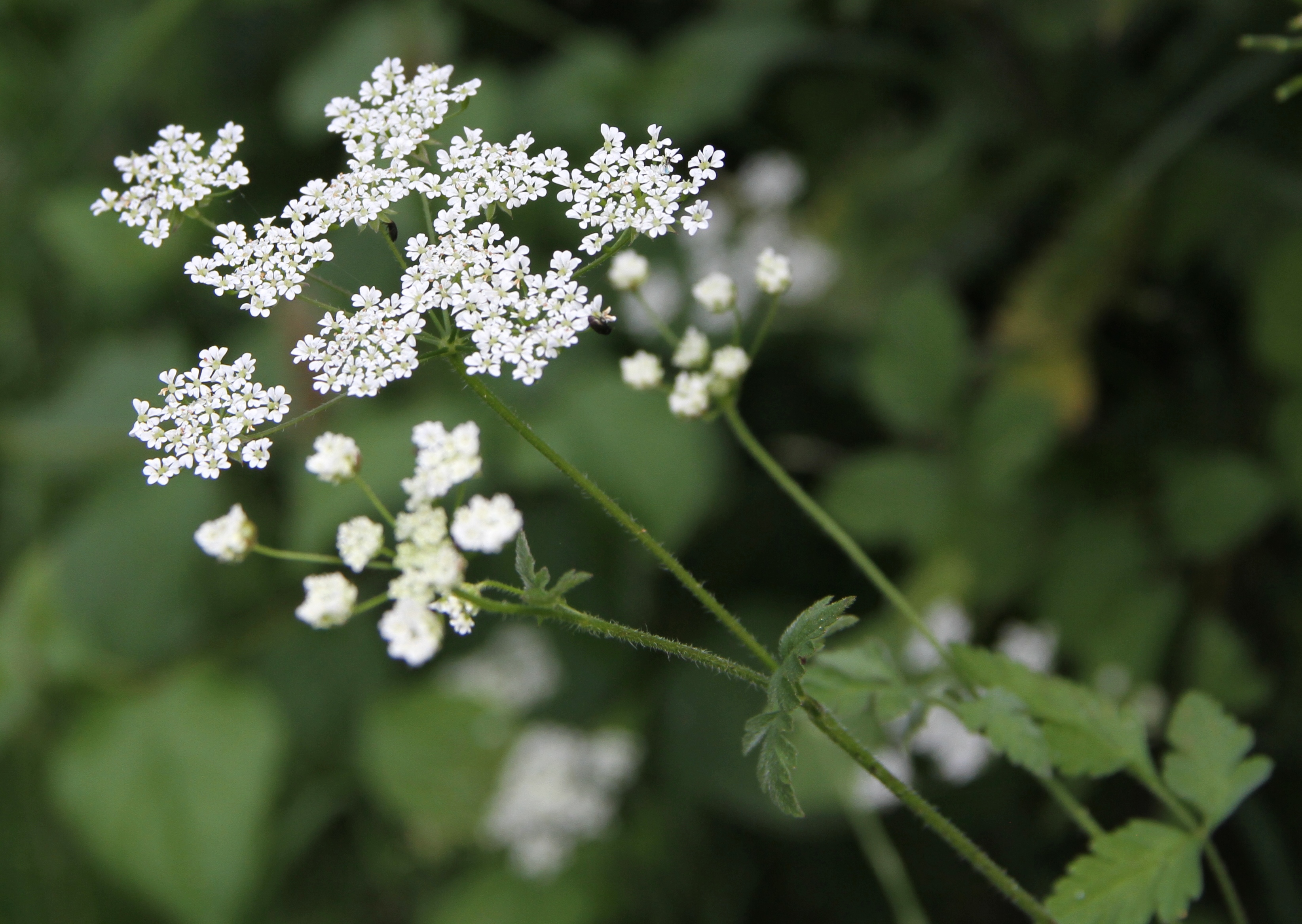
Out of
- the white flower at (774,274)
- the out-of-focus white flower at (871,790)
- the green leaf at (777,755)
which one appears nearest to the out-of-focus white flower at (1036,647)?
the out-of-focus white flower at (871,790)

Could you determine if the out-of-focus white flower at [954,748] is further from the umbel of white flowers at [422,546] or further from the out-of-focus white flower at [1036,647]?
the umbel of white flowers at [422,546]

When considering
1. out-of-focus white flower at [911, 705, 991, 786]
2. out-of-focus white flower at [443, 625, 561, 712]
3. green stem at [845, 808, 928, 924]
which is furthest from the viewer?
out-of-focus white flower at [443, 625, 561, 712]

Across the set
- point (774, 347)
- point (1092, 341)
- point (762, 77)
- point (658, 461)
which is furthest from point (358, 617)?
point (1092, 341)

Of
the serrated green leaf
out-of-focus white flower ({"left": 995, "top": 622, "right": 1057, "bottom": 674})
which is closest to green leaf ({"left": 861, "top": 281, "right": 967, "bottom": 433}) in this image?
out-of-focus white flower ({"left": 995, "top": 622, "right": 1057, "bottom": 674})

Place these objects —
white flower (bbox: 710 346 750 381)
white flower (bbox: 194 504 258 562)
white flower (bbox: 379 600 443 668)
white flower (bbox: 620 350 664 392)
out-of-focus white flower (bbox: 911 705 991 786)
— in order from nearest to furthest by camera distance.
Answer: white flower (bbox: 379 600 443 668), white flower (bbox: 194 504 258 562), white flower (bbox: 710 346 750 381), white flower (bbox: 620 350 664 392), out-of-focus white flower (bbox: 911 705 991 786)

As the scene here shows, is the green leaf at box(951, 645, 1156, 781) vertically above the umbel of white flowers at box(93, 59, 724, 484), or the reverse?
the umbel of white flowers at box(93, 59, 724, 484)

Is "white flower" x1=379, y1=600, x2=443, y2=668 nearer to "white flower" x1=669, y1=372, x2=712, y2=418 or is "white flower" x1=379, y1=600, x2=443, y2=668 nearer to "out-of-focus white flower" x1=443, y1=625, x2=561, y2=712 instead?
"white flower" x1=669, y1=372, x2=712, y2=418
